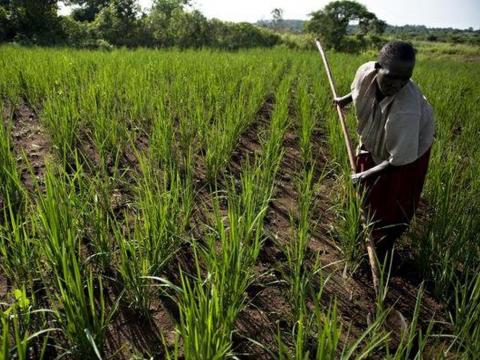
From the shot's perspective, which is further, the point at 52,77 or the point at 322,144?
the point at 52,77

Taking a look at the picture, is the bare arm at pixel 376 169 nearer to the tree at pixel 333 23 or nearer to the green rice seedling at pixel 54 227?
the green rice seedling at pixel 54 227

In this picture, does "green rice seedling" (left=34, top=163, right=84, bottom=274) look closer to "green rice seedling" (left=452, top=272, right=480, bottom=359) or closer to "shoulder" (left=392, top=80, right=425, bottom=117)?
"green rice seedling" (left=452, top=272, right=480, bottom=359)

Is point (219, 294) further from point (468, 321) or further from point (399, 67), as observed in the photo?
point (399, 67)

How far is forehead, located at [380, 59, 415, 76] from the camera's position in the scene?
59.9 inches

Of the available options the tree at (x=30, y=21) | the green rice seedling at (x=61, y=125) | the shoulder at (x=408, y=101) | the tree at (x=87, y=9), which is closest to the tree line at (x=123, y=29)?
the tree at (x=30, y=21)

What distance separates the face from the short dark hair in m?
0.02

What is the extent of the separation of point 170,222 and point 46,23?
15525mm

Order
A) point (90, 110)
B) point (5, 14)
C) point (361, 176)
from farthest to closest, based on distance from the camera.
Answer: point (5, 14) → point (90, 110) → point (361, 176)

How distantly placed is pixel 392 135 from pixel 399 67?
32 cm

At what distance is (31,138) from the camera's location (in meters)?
2.83

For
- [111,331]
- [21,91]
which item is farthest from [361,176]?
[21,91]

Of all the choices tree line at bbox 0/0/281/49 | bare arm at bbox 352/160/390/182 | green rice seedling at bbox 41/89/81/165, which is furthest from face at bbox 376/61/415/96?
tree line at bbox 0/0/281/49

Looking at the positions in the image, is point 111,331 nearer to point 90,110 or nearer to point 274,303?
point 274,303

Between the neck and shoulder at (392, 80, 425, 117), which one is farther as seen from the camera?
the neck
